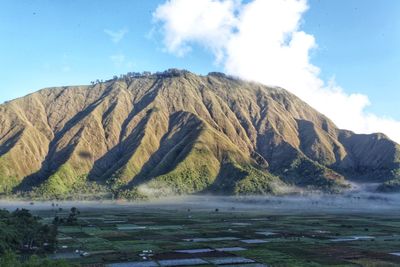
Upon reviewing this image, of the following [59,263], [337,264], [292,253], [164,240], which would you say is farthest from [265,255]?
[59,263]

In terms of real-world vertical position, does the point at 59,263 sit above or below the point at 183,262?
above

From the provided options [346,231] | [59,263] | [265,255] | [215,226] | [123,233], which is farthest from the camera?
[215,226]

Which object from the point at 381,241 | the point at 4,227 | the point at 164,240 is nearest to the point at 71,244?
the point at 4,227

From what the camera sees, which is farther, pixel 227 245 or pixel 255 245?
pixel 255 245

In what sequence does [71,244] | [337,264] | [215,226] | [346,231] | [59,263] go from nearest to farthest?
1. [59,263]
2. [337,264]
3. [71,244]
4. [346,231]
5. [215,226]

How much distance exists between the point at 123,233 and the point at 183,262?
55363 millimetres

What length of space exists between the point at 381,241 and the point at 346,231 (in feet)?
92.5

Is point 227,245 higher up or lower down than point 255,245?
lower down

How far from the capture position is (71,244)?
4569 inches

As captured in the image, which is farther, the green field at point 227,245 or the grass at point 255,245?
the grass at point 255,245

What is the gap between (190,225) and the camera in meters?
174

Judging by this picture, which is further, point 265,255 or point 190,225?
point 190,225

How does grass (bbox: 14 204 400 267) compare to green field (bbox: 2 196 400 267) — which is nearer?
green field (bbox: 2 196 400 267)

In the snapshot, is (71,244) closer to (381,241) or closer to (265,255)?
(265,255)
